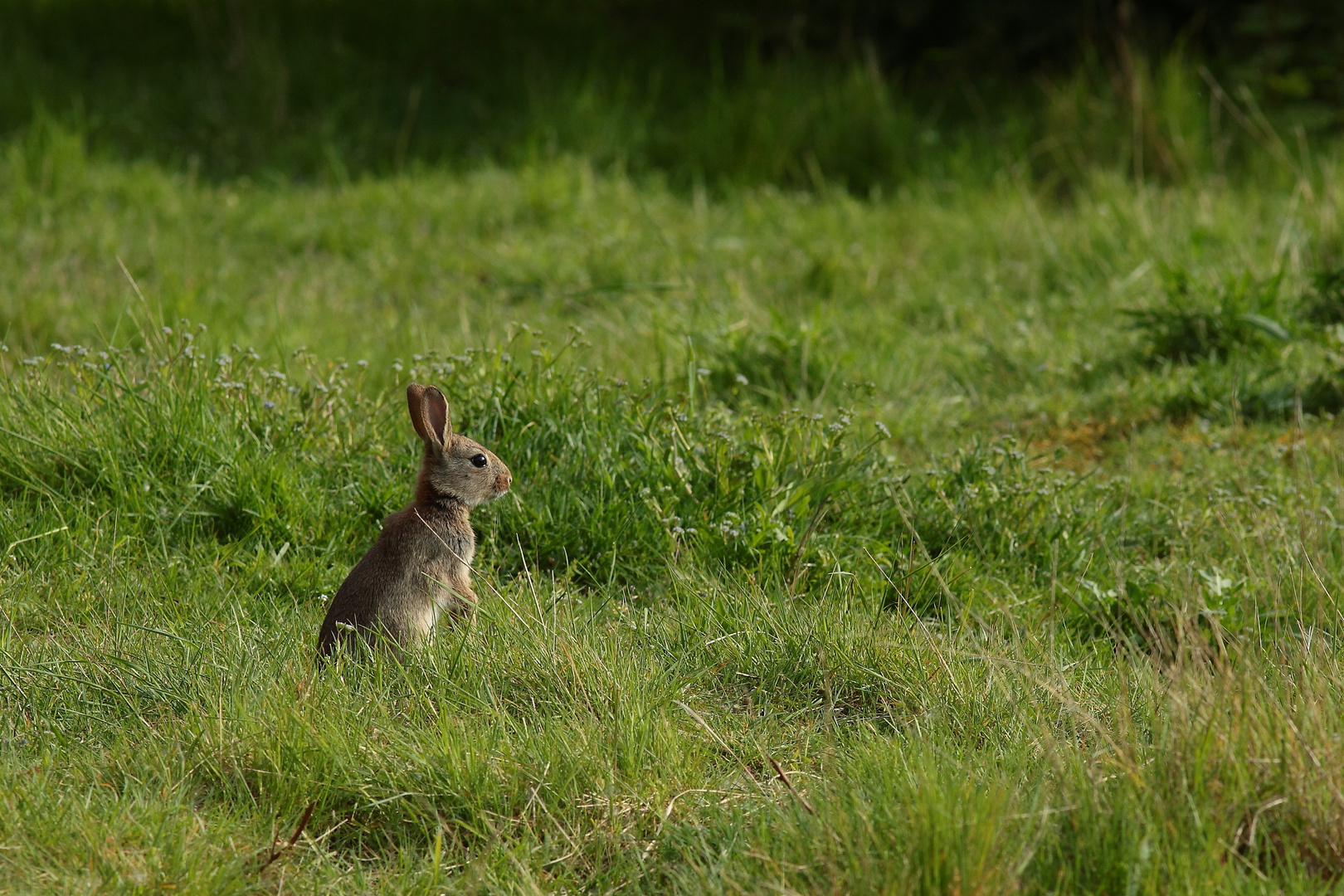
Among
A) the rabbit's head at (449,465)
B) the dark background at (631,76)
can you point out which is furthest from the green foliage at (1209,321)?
the rabbit's head at (449,465)

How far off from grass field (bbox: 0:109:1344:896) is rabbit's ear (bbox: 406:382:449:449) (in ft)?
1.32

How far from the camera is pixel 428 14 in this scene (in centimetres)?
1052

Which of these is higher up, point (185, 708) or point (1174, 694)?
Result: point (1174, 694)

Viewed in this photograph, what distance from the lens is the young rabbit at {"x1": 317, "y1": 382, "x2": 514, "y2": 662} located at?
10.0ft

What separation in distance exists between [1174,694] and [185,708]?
2033 mm

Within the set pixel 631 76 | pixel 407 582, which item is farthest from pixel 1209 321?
pixel 631 76

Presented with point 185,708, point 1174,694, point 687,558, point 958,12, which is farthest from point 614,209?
point 1174,694

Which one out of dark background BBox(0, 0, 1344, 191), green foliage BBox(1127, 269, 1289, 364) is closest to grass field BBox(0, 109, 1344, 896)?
green foliage BBox(1127, 269, 1289, 364)

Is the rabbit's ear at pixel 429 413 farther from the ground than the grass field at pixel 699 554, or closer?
farther from the ground

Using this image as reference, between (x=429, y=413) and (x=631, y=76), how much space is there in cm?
643

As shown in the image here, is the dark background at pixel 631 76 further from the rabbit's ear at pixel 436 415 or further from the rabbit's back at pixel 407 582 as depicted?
the rabbit's back at pixel 407 582

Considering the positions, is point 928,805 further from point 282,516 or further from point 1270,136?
point 1270,136

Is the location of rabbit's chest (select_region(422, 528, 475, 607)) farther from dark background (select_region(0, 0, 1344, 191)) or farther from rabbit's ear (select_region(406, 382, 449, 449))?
dark background (select_region(0, 0, 1344, 191))

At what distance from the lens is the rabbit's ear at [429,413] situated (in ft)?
10.7
